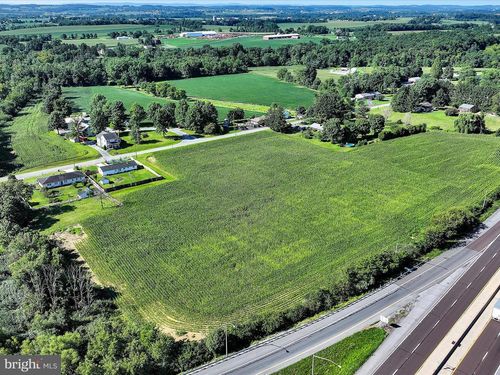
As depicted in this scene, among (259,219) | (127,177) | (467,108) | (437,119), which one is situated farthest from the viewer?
(467,108)

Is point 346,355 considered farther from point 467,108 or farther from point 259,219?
point 467,108

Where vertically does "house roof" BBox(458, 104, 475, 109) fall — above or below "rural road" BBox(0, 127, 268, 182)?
above

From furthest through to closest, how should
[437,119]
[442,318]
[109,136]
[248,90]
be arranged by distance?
[248,90] → [437,119] → [109,136] → [442,318]

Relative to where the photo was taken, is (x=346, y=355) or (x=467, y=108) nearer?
(x=346, y=355)

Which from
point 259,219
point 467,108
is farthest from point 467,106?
point 259,219

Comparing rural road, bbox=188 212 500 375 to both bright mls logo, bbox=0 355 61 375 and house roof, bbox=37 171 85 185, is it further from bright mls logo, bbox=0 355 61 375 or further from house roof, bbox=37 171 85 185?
house roof, bbox=37 171 85 185

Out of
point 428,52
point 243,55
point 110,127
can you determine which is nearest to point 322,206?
point 110,127

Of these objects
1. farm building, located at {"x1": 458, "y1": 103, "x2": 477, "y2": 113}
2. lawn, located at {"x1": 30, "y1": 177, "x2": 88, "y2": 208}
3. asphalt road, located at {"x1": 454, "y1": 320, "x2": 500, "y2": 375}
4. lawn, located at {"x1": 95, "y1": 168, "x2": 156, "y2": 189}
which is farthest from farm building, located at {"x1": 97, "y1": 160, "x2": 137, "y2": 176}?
farm building, located at {"x1": 458, "y1": 103, "x2": 477, "y2": 113}
